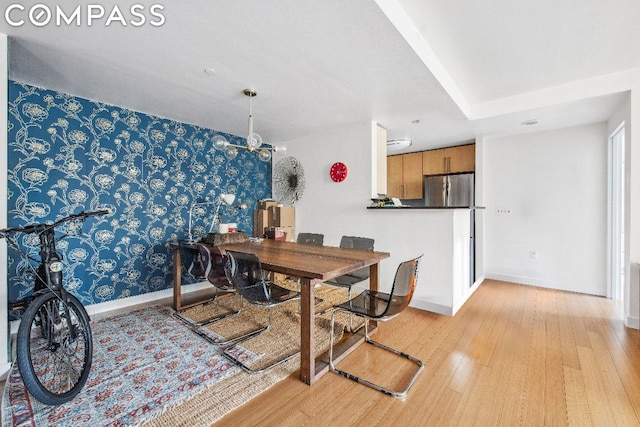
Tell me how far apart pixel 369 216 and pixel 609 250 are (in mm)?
3140

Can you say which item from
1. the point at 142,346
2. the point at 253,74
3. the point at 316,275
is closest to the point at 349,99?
the point at 253,74

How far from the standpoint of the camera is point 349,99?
2.97 metres

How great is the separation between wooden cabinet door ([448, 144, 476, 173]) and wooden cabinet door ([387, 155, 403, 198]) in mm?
941

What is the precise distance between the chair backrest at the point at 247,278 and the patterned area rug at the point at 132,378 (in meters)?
0.50

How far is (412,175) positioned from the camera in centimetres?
528

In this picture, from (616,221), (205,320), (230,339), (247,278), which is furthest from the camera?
(616,221)

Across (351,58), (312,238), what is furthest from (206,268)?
(351,58)

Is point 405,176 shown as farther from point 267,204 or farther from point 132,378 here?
point 132,378

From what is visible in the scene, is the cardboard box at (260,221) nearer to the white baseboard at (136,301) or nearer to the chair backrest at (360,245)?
the white baseboard at (136,301)

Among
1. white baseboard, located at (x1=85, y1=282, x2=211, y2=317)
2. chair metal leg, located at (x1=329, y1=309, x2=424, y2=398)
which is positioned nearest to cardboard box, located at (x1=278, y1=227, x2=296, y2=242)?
white baseboard, located at (x1=85, y1=282, x2=211, y2=317)

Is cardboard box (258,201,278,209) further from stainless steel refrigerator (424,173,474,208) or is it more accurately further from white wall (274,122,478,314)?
stainless steel refrigerator (424,173,474,208)

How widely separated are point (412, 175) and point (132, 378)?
497cm

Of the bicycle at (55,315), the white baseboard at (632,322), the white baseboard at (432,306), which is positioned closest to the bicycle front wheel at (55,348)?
the bicycle at (55,315)

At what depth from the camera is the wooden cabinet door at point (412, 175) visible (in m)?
5.21
